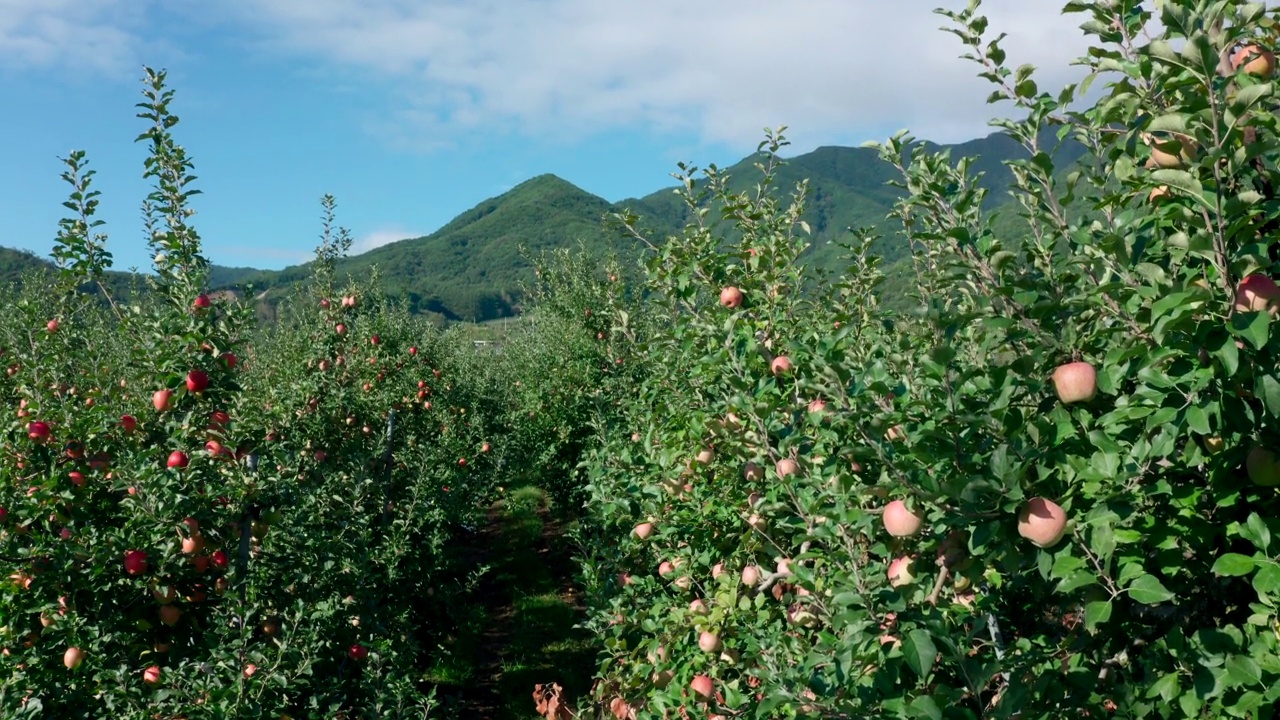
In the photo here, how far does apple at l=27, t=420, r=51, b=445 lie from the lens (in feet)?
12.8

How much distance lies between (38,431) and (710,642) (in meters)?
3.39

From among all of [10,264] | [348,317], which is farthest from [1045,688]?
[10,264]

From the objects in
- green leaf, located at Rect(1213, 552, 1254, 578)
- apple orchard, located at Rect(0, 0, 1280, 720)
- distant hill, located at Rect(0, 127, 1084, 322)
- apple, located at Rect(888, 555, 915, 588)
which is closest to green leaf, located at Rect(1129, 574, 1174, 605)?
apple orchard, located at Rect(0, 0, 1280, 720)

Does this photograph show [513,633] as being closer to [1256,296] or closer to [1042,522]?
[1042,522]

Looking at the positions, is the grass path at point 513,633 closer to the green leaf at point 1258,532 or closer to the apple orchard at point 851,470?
the apple orchard at point 851,470

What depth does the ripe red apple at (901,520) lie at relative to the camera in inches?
71.0

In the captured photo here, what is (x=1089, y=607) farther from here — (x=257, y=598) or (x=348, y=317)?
(x=348, y=317)

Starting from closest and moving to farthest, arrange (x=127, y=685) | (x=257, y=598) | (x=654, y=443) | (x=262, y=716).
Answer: (x=127, y=685), (x=262, y=716), (x=257, y=598), (x=654, y=443)

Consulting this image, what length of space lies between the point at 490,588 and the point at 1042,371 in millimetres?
8909

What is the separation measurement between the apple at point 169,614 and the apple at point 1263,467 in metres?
4.39

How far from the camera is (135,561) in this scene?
144 inches

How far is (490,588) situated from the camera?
9.80m

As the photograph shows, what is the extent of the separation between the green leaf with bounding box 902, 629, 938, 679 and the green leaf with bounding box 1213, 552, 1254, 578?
554 mm

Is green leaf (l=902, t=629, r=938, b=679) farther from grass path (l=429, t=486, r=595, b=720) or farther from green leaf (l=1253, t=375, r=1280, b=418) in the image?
grass path (l=429, t=486, r=595, b=720)
